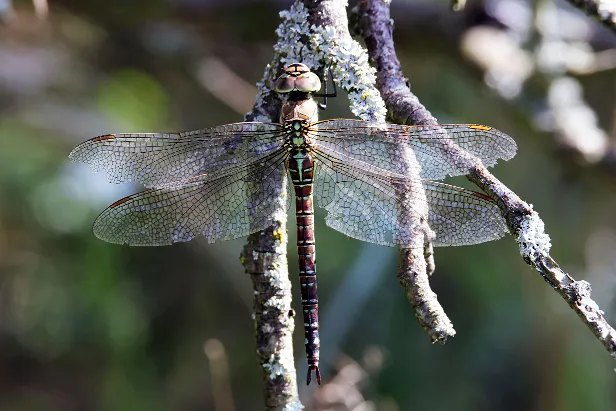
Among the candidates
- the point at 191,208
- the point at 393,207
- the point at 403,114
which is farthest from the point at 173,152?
the point at 403,114

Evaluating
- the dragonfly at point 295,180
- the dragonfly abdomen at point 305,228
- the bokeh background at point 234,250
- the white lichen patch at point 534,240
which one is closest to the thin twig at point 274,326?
the dragonfly at point 295,180

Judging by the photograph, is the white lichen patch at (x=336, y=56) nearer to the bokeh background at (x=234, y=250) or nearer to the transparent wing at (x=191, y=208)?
the transparent wing at (x=191, y=208)

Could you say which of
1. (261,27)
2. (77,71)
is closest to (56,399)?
(77,71)

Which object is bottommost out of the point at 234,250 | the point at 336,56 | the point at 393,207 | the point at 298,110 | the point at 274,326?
the point at 274,326

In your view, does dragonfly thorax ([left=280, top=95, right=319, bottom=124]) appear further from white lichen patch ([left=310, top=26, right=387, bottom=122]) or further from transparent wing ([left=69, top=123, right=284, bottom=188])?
white lichen patch ([left=310, top=26, right=387, bottom=122])

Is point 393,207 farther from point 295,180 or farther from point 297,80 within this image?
point 297,80

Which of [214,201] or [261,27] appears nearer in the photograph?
[214,201]

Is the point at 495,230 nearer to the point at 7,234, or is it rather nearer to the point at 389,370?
the point at 389,370
